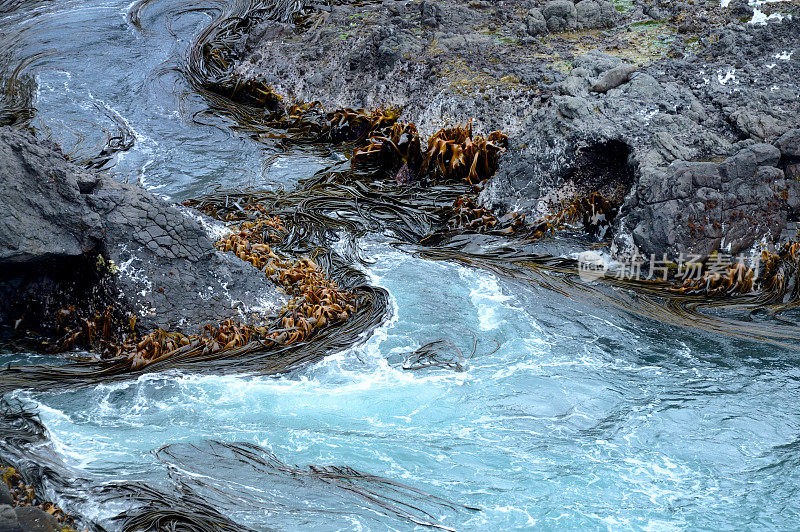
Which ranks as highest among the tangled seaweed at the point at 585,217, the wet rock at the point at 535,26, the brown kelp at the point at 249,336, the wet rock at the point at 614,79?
the wet rock at the point at 535,26

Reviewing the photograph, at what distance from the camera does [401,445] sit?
17.3 ft

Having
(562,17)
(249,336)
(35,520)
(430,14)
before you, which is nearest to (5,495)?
(35,520)

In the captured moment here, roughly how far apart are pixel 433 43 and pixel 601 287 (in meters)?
5.05

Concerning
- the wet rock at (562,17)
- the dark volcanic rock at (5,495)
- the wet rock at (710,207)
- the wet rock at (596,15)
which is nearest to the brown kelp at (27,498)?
the dark volcanic rock at (5,495)

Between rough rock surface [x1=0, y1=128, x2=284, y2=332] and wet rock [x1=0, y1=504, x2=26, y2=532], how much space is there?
268 centimetres

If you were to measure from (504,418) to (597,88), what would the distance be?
514cm

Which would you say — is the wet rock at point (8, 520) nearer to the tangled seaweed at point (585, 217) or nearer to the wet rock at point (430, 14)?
the tangled seaweed at point (585, 217)

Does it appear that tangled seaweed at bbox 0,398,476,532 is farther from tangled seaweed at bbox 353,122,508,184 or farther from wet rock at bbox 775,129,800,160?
wet rock at bbox 775,129,800,160

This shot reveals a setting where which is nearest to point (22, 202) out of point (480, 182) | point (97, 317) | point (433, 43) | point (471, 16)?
point (97, 317)

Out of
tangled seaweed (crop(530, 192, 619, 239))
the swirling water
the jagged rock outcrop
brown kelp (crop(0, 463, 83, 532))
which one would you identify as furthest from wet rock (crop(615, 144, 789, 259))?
brown kelp (crop(0, 463, 83, 532))

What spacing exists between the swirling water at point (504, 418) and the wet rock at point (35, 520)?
38cm

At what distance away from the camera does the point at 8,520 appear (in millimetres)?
3670

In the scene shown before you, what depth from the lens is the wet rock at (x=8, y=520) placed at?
364 cm

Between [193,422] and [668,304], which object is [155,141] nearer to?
[193,422]
